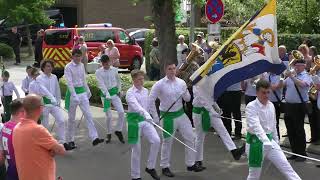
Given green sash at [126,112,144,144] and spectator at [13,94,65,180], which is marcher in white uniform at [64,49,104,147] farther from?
spectator at [13,94,65,180]

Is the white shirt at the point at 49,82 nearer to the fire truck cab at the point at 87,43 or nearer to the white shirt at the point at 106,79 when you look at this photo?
the white shirt at the point at 106,79

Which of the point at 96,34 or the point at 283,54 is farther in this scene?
the point at 96,34

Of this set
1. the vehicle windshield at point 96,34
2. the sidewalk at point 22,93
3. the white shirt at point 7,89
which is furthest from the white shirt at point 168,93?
the vehicle windshield at point 96,34

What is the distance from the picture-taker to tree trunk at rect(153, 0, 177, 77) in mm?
16859

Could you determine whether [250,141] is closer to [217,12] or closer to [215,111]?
[215,111]

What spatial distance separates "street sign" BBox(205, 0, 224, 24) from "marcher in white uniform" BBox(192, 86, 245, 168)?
5104 mm

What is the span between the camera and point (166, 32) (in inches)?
670

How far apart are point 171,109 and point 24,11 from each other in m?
25.6

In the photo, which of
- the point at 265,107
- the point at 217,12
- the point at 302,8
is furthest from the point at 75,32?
the point at 265,107

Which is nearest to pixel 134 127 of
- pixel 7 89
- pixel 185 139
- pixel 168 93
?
pixel 168 93

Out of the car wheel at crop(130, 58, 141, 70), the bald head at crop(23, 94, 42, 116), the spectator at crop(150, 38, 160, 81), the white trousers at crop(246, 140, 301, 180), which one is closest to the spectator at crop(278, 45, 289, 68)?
the white trousers at crop(246, 140, 301, 180)

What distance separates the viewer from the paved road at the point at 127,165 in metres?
9.67

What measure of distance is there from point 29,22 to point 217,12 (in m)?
22.1

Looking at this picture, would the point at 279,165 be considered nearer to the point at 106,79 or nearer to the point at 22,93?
the point at 106,79
